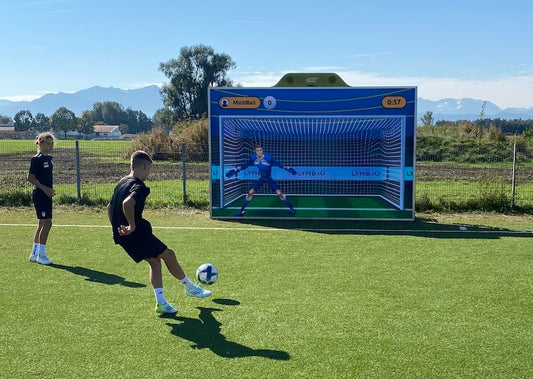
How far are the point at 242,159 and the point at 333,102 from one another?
340 cm

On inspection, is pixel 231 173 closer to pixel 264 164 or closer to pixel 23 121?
pixel 264 164

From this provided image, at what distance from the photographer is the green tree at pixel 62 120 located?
102812 millimetres

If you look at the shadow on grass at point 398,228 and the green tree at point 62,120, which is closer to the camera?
the shadow on grass at point 398,228

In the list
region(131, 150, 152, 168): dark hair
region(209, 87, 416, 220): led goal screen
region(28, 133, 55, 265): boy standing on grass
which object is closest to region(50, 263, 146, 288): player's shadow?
region(28, 133, 55, 265): boy standing on grass

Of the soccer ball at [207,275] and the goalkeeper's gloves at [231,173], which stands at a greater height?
the goalkeeper's gloves at [231,173]

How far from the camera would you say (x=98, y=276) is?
699 centimetres

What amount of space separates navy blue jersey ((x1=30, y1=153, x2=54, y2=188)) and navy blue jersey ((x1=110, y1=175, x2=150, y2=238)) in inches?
117

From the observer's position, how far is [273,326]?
515 centimetres

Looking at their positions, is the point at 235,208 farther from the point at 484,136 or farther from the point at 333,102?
the point at 484,136

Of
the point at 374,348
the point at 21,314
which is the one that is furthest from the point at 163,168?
the point at 374,348

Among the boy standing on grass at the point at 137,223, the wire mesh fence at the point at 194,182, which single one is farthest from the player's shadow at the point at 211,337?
the wire mesh fence at the point at 194,182

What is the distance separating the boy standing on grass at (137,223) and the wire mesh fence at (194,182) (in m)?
7.11

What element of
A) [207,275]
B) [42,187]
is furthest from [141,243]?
[42,187]

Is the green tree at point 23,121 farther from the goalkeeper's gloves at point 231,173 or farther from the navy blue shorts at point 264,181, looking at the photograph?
the navy blue shorts at point 264,181
